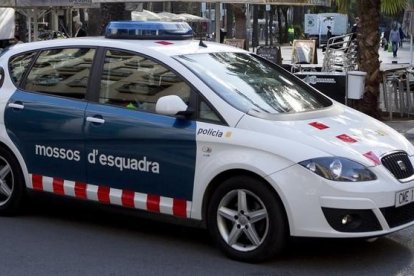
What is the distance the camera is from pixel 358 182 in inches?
194

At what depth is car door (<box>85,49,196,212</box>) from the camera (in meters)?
5.45

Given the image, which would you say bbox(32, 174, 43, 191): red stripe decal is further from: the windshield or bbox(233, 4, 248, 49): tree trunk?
bbox(233, 4, 248, 49): tree trunk

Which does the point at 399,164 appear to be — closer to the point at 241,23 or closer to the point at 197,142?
the point at 197,142

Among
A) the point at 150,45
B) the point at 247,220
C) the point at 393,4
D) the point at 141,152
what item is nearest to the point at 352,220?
the point at 247,220

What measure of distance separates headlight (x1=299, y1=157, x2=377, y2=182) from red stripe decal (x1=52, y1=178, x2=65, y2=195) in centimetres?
223

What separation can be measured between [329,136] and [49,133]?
2409mm

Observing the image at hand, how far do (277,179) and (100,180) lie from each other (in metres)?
1.62

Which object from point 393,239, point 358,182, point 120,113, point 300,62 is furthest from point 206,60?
point 300,62

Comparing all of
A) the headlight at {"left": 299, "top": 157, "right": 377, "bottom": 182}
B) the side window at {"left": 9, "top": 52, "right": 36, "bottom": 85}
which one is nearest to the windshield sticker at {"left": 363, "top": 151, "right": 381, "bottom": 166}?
the headlight at {"left": 299, "top": 157, "right": 377, "bottom": 182}

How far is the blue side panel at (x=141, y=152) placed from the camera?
5.43 metres

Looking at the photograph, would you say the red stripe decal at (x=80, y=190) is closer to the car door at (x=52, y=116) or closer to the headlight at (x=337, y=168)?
the car door at (x=52, y=116)

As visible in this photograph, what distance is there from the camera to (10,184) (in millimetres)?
6523

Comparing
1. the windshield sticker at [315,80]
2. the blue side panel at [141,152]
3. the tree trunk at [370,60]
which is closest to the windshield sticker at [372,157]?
the blue side panel at [141,152]

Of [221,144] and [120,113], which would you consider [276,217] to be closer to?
[221,144]
